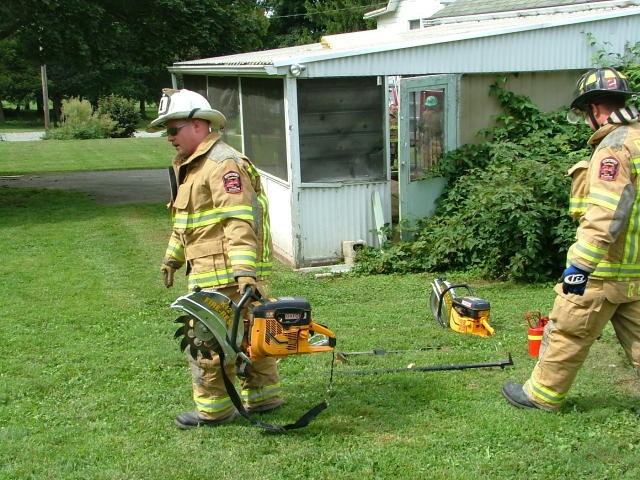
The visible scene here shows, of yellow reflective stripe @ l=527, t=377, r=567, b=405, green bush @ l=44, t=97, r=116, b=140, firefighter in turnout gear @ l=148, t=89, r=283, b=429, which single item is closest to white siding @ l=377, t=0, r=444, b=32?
green bush @ l=44, t=97, r=116, b=140

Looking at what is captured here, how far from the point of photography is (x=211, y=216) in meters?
4.62

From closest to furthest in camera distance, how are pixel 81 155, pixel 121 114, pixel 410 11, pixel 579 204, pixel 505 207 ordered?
pixel 579 204
pixel 505 207
pixel 410 11
pixel 81 155
pixel 121 114

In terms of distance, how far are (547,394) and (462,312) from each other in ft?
6.75

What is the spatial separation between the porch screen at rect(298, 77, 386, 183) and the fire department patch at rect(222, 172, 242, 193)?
5.36 m

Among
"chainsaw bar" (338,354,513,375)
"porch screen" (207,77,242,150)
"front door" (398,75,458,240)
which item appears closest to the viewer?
"chainsaw bar" (338,354,513,375)

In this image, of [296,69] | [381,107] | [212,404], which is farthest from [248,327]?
[381,107]

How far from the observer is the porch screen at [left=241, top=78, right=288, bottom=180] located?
10.4 metres

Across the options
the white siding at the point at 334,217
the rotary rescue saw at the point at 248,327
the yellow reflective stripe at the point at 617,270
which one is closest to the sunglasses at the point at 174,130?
the rotary rescue saw at the point at 248,327

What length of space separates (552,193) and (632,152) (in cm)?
435

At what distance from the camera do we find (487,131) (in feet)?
34.1

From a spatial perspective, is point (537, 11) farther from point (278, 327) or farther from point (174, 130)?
point (278, 327)

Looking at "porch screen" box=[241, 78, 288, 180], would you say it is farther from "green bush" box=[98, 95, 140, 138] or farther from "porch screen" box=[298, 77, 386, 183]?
"green bush" box=[98, 95, 140, 138]

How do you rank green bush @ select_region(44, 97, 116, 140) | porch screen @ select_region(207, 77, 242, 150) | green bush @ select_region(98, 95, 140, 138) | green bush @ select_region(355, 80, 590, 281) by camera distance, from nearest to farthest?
1. green bush @ select_region(355, 80, 590, 281)
2. porch screen @ select_region(207, 77, 242, 150)
3. green bush @ select_region(44, 97, 116, 140)
4. green bush @ select_region(98, 95, 140, 138)

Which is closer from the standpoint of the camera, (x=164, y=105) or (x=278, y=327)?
(x=278, y=327)
